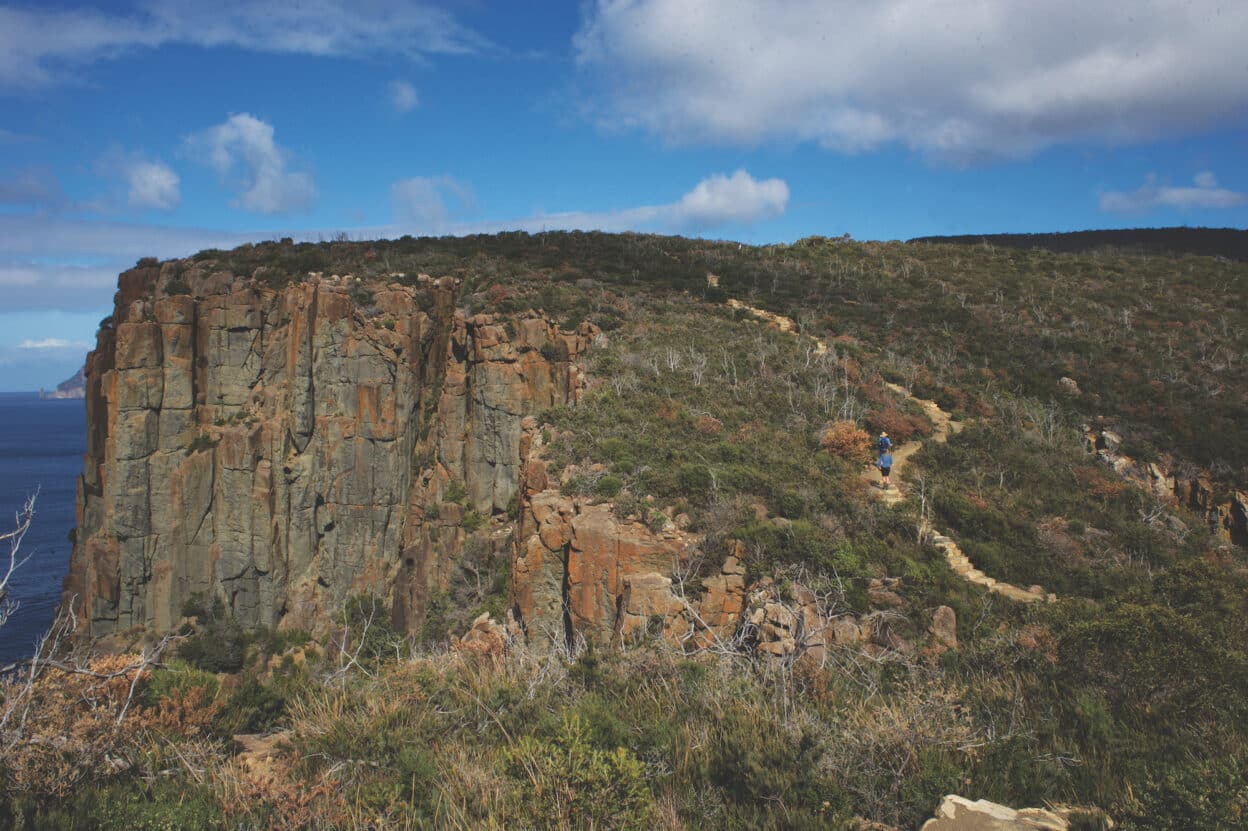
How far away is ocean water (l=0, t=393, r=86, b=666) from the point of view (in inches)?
1400

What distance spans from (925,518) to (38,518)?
76.1 meters

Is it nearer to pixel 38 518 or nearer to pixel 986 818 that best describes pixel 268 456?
pixel 986 818

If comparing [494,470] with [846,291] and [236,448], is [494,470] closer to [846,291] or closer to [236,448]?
[236,448]

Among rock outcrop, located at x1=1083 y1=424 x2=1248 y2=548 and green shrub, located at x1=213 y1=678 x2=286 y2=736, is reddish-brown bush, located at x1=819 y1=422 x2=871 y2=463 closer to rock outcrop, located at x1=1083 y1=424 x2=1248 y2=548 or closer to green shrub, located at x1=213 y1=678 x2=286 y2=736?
rock outcrop, located at x1=1083 y1=424 x2=1248 y2=548

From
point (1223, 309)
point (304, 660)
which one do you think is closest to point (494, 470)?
point (304, 660)

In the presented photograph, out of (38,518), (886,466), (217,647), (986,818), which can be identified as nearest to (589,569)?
(886,466)

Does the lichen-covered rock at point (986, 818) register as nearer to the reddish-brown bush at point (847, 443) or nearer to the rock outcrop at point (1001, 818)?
the rock outcrop at point (1001, 818)

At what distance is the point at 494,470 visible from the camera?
2414 centimetres

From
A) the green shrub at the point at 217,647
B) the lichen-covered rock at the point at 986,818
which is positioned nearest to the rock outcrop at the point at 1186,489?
the lichen-covered rock at the point at 986,818

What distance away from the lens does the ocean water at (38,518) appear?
35.6 m

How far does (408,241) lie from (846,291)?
82.3 ft

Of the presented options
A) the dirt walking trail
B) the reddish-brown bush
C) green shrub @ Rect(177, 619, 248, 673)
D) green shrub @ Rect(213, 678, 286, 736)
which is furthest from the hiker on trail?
green shrub @ Rect(177, 619, 248, 673)

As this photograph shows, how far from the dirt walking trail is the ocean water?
46.2 ft

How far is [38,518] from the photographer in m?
58.6
